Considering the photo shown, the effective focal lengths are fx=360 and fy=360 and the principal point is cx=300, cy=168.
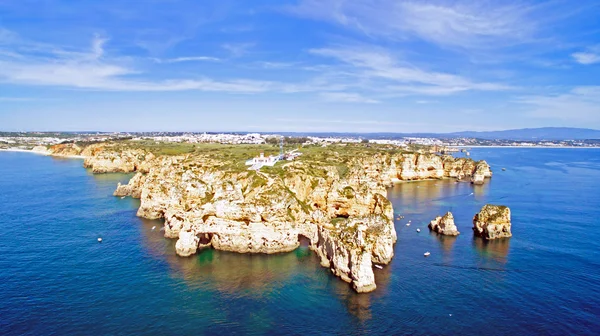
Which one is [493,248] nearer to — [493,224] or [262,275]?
[493,224]

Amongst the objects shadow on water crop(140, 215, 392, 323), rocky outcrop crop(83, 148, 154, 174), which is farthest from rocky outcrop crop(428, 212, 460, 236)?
rocky outcrop crop(83, 148, 154, 174)

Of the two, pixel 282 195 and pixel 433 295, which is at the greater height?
pixel 282 195

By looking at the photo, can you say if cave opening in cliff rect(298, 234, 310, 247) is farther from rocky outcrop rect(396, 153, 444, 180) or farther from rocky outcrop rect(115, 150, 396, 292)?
rocky outcrop rect(396, 153, 444, 180)

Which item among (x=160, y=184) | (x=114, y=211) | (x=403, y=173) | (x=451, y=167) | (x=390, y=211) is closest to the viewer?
(x=390, y=211)

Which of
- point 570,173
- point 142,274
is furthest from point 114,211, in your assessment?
point 570,173

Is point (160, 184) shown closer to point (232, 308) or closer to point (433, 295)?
point (232, 308)

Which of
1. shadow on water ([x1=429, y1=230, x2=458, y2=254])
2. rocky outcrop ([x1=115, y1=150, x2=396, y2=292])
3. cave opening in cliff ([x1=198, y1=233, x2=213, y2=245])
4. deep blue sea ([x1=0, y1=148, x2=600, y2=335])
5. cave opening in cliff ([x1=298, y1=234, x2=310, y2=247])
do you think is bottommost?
deep blue sea ([x1=0, y1=148, x2=600, y2=335])
